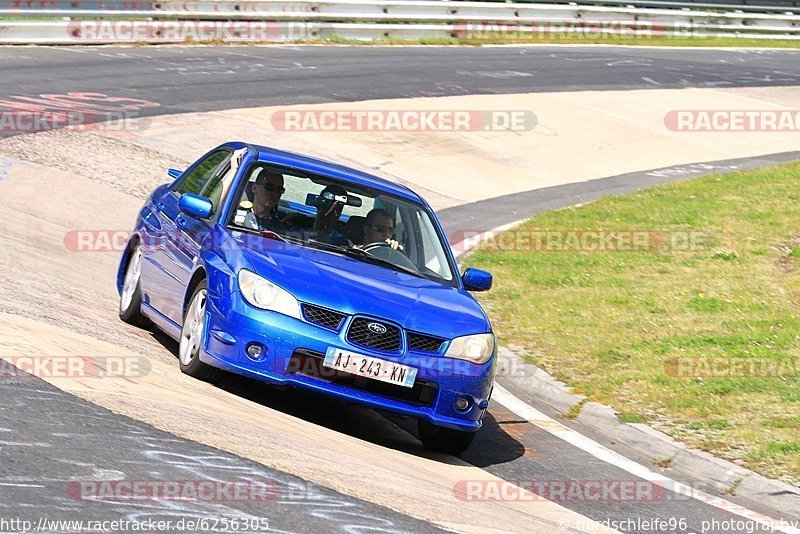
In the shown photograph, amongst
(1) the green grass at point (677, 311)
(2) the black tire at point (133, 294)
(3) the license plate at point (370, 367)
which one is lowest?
(1) the green grass at point (677, 311)

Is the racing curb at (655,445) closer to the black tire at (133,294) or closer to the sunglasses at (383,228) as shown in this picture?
the sunglasses at (383,228)

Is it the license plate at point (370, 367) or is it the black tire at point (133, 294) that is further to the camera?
the black tire at point (133, 294)

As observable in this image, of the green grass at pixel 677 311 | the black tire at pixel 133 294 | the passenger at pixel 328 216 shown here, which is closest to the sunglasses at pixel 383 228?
the passenger at pixel 328 216

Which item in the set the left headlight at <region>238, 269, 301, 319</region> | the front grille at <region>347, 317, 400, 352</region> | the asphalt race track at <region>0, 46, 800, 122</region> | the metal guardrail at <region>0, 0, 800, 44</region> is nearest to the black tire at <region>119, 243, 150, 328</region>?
the left headlight at <region>238, 269, 301, 319</region>

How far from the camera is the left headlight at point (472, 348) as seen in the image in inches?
309

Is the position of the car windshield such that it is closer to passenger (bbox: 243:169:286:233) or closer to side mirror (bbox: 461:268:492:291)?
passenger (bbox: 243:169:286:233)

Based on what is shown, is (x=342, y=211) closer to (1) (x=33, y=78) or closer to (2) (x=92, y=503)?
(2) (x=92, y=503)

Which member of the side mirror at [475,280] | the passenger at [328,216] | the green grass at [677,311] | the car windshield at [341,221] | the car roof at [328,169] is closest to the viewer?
the car windshield at [341,221]

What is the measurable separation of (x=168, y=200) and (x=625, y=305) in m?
5.02

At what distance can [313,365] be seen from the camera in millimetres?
7512

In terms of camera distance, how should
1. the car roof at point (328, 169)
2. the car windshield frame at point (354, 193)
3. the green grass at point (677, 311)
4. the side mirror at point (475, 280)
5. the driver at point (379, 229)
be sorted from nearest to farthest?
the car windshield frame at point (354, 193), the driver at point (379, 229), the side mirror at point (475, 280), the car roof at point (328, 169), the green grass at point (677, 311)

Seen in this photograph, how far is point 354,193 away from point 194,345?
176 centimetres

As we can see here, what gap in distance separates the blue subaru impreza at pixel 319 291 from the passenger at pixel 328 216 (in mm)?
11

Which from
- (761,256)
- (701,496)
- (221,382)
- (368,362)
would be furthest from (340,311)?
(761,256)
